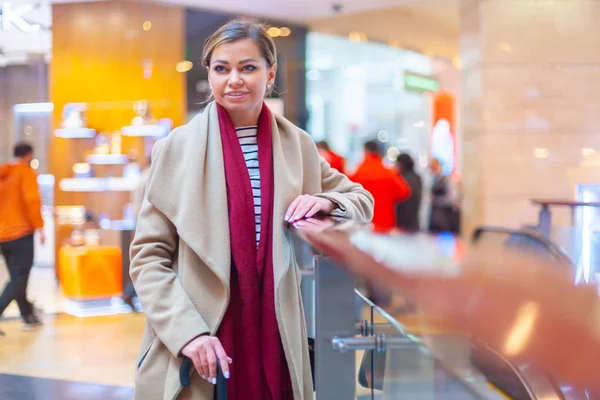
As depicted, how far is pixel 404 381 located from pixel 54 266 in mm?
10222

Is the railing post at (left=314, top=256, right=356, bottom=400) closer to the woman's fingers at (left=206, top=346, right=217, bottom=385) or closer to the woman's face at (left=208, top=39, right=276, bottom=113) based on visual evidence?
the woman's fingers at (left=206, top=346, right=217, bottom=385)

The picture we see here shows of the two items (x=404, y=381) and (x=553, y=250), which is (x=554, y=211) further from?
(x=404, y=381)

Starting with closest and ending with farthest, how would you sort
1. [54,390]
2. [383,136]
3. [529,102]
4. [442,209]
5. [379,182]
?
1. [54,390]
2. [379,182]
3. [529,102]
4. [442,209]
5. [383,136]

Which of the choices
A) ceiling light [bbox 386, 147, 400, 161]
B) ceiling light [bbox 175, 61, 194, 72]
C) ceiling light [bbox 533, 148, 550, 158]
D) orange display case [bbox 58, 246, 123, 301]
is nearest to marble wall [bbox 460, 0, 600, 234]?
ceiling light [bbox 533, 148, 550, 158]

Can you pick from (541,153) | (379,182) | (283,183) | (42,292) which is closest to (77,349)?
(379,182)

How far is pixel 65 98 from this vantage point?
10.9 m

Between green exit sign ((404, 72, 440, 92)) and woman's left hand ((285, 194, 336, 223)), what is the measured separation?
44.0 feet

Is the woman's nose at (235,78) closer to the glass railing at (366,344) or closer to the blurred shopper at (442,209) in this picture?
the glass railing at (366,344)

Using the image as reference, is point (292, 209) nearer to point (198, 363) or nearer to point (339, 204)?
point (339, 204)

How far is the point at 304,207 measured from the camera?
1.49 m

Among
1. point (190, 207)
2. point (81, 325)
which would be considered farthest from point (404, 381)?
point (81, 325)

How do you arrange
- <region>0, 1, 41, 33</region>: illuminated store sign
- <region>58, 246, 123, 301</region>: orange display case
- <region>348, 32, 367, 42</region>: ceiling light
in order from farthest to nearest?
<region>348, 32, 367, 42</region>: ceiling light → <region>58, 246, 123, 301</region>: orange display case → <region>0, 1, 41, 33</region>: illuminated store sign

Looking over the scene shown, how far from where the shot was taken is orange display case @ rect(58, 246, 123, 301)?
27.7 ft

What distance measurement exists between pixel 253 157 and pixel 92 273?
7317mm
